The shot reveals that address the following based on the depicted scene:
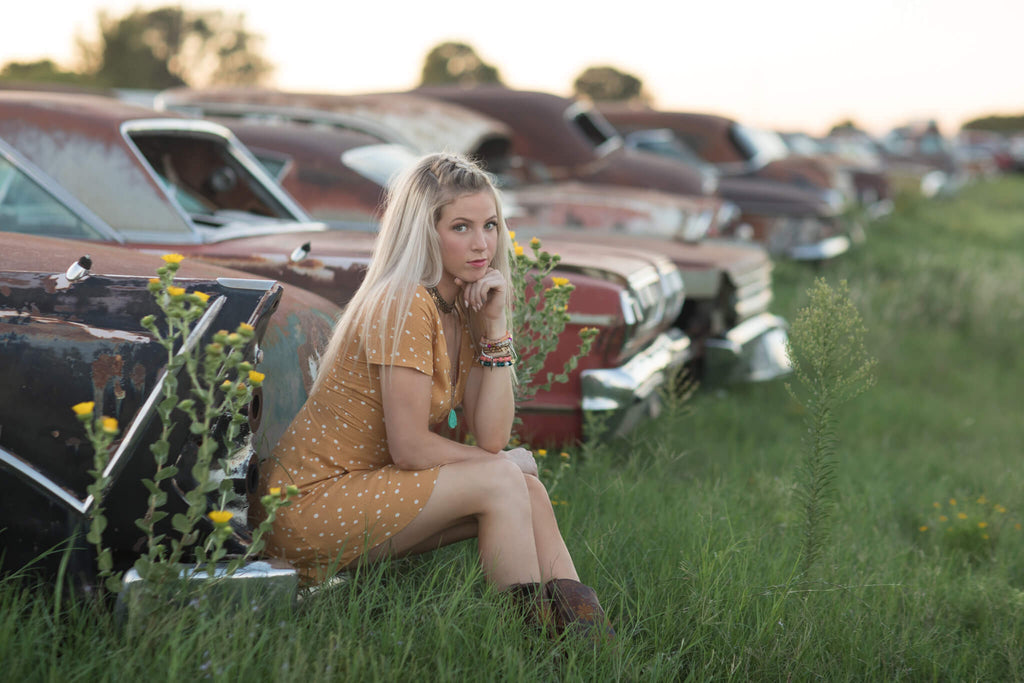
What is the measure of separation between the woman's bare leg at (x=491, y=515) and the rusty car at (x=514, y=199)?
2170 mm

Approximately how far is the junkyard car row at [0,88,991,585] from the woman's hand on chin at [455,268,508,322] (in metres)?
0.48

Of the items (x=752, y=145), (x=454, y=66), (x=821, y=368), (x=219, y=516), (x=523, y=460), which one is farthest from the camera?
(x=454, y=66)

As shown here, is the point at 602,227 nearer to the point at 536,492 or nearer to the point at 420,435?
the point at 536,492

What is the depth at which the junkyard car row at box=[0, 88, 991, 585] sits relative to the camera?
7.18ft

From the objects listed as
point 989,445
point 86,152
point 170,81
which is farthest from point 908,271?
point 170,81

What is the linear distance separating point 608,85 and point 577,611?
190 ft

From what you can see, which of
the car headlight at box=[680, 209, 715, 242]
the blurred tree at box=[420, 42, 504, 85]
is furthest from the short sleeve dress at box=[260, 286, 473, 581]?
the blurred tree at box=[420, 42, 504, 85]

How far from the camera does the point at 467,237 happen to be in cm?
264

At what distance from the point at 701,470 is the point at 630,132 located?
7.02 m

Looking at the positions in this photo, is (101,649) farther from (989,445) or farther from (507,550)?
(989,445)

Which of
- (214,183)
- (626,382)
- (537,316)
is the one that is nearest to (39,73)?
(214,183)

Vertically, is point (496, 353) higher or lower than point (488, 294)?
lower

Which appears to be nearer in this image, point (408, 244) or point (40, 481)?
point (40, 481)

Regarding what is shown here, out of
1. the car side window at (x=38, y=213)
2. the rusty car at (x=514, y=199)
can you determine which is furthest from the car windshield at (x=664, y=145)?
the car side window at (x=38, y=213)
